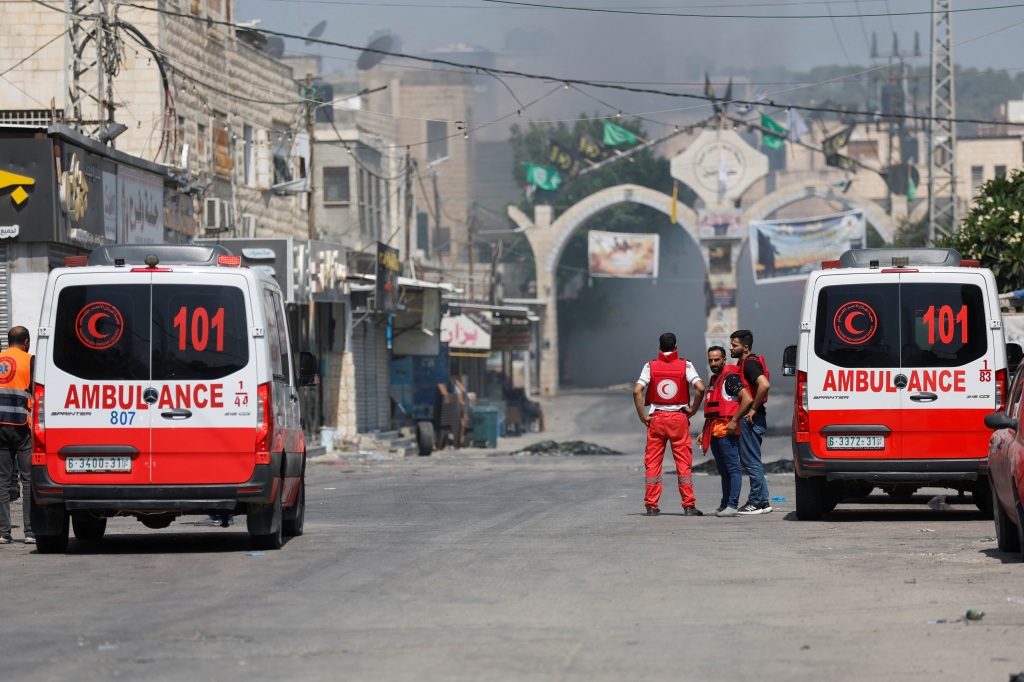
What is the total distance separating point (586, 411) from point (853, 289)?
193ft

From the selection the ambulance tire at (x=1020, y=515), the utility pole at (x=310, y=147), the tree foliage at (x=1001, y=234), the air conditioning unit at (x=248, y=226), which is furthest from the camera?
the air conditioning unit at (x=248, y=226)

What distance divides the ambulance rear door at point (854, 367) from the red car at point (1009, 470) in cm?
297

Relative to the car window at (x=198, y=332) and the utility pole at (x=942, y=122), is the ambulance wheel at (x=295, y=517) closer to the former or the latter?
the car window at (x=198, y=332)

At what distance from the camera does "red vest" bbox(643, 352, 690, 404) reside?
16.4m

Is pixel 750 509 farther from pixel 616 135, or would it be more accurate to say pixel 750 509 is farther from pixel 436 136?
pixel 436 136

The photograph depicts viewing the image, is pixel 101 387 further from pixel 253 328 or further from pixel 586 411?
pixel 586 411

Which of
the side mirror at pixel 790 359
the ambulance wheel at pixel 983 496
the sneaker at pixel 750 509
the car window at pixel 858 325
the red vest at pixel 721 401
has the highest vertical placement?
the car window at pixel 858 325

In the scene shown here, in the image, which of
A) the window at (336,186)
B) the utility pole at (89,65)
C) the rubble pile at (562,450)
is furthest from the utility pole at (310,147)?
the window at (336,186)

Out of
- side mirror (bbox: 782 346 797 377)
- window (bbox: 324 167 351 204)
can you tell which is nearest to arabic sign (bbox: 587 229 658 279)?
window (bbox: 324 167 351 204)

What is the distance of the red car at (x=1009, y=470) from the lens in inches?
448

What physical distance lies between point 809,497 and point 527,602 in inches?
290

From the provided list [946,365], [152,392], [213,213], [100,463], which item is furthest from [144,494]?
[213,213]

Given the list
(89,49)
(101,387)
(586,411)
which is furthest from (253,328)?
(586,411)

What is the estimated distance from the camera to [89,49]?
111 ft
